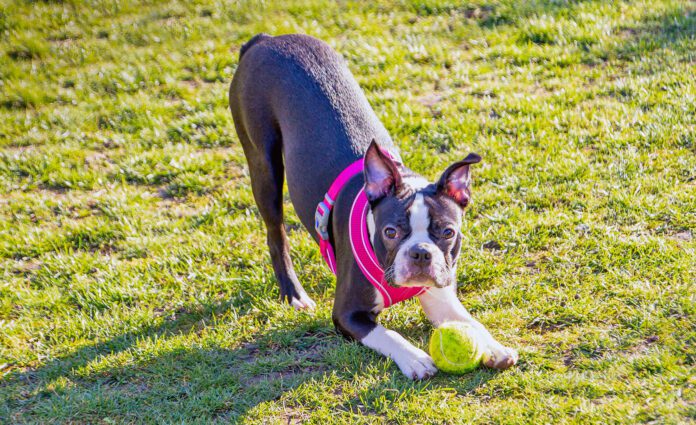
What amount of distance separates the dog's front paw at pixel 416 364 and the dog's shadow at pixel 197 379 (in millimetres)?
41

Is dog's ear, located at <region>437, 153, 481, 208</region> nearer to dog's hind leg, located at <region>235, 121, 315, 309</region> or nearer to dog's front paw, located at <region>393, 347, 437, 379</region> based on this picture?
dog's front paw, located at <region>393, 347, 437, 379</region>

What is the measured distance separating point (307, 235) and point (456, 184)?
185cm

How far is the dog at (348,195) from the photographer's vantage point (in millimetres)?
4156

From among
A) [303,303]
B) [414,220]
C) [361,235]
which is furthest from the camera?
[303,303]

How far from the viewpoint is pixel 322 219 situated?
186 inches

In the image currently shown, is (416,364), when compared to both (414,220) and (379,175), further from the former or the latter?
(379,175)

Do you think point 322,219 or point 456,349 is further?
point 322,219

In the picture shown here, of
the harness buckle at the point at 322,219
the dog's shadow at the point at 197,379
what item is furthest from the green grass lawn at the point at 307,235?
the harness buckle at the point at 322,219

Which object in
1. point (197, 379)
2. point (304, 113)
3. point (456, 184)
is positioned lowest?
point (197, 379)

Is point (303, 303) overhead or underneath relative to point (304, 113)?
underneath

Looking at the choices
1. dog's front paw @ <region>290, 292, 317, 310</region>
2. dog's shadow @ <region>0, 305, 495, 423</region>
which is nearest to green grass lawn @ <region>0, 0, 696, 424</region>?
dog's shadow @ <region>0, 305, 495, 423</region>

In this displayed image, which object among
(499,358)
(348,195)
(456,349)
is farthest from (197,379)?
(499,358)

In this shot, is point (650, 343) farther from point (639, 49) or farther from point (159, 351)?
point (639, 49)

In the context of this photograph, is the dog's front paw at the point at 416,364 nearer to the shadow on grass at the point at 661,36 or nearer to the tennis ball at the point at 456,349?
the tennis ball at the point at 456,349
